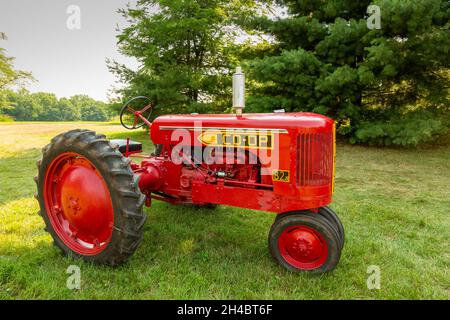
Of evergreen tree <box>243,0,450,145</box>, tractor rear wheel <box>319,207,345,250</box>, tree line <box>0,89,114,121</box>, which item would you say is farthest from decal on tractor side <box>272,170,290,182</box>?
tree line <box>0,89,114,121</box>

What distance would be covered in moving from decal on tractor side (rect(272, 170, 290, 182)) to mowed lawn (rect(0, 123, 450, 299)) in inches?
29.3

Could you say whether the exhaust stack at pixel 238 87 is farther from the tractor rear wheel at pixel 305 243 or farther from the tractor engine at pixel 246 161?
the tractor rear wheel at pixel 305 243

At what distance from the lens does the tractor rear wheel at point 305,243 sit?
254cm

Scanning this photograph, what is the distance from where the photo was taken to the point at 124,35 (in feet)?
39.2

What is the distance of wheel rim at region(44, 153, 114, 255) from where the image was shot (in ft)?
8.73

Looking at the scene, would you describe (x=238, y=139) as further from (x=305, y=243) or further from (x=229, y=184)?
(x=305, y=243)

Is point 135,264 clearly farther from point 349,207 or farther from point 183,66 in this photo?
point 183,66

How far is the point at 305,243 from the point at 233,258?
2.20ft

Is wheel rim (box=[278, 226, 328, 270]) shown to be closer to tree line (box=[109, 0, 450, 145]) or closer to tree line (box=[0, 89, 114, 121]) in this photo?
tree line (box=[109, 0, 450, 145])

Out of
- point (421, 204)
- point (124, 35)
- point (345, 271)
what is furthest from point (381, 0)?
point (124, 35)

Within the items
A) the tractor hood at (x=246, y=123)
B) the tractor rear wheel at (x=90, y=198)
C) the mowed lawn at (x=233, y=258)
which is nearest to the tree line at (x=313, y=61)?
the mowed lawn at (x=233, y=258)

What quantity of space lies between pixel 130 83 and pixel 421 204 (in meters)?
10.7

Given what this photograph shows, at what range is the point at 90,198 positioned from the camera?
8.79ft

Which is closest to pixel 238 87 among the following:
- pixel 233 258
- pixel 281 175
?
pixel 281 175
